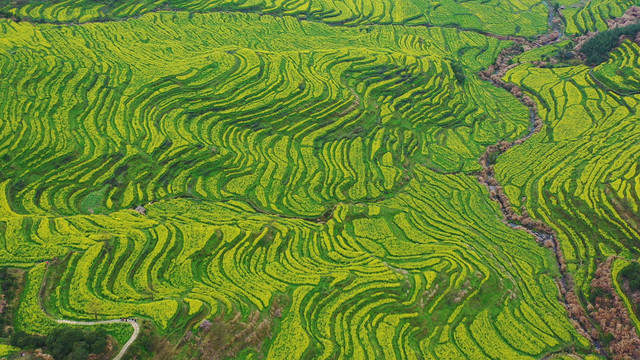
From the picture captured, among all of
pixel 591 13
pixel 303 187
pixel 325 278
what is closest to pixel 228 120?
pixel 303 187

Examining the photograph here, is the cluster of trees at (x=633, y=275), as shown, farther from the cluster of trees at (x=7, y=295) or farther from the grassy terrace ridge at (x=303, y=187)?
the cluster of trees at (x=7, y=295)

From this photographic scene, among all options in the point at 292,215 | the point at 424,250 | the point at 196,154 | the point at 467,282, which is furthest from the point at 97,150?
the point at 467,282

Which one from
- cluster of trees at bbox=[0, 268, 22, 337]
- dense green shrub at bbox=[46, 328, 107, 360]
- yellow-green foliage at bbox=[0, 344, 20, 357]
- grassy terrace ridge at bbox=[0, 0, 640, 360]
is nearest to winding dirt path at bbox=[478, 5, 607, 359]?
grassy terrace ridge at bbox=[0, 0, 640, 360]

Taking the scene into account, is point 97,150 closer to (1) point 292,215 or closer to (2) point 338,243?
(1) point 292,215

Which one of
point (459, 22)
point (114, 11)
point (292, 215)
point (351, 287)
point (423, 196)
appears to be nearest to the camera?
point (351, 287)

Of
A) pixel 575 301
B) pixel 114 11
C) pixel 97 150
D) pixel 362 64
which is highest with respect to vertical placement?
pixel 114 11

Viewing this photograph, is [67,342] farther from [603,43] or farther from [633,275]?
[603,43]
